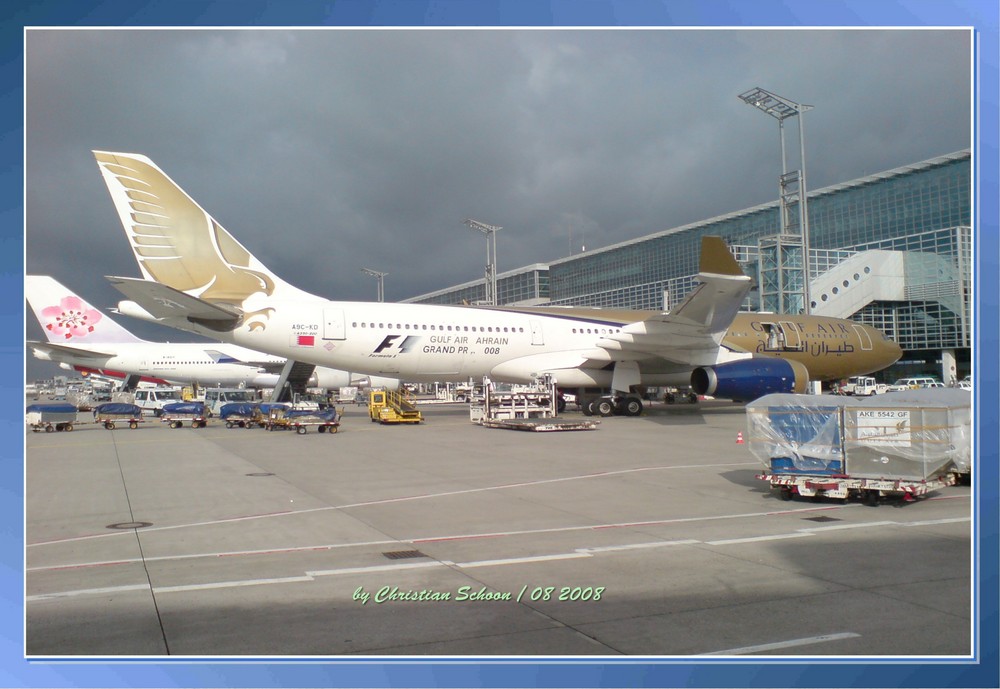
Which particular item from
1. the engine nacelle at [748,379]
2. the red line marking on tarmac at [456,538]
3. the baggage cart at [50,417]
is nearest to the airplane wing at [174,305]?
the baggage cart at [50,417]

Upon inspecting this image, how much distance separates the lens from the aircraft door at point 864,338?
3002cm

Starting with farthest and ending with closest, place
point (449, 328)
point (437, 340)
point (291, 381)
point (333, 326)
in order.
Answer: point (291, 381) < point (449, 328) < point (437, 340) < point (333, 326)

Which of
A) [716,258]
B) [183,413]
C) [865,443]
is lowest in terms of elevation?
[183,413]

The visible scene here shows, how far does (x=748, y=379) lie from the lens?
23016 millimetres

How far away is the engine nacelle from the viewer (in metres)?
23.0

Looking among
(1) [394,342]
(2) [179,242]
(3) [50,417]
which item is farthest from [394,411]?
(3) [50,417]

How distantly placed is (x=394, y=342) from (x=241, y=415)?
744 cm

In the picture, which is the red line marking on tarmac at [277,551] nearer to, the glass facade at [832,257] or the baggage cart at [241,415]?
the glass facade at [832,257]

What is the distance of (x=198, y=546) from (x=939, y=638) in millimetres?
6420

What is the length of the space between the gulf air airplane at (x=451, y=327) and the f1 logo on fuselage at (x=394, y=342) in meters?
0.03

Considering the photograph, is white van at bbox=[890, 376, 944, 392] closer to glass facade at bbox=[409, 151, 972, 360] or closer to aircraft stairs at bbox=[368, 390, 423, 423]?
glass facade at bbox=[409, 151, 972, 360]

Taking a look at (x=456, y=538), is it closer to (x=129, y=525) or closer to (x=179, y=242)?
(x=129, y=525)

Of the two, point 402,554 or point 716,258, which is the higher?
point 716,258

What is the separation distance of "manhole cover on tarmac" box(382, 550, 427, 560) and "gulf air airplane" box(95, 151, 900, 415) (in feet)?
43.2
